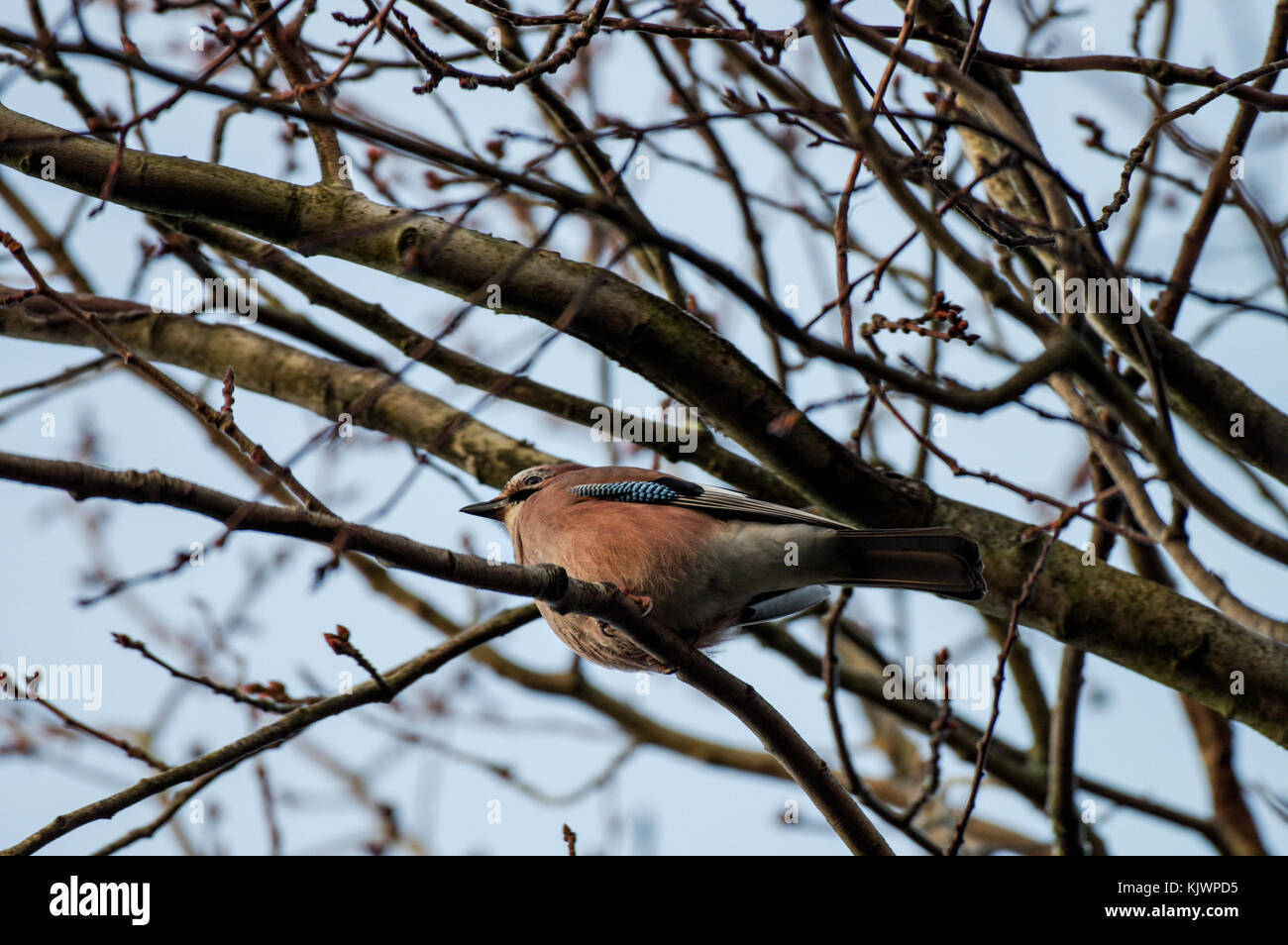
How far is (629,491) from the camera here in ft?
15.4

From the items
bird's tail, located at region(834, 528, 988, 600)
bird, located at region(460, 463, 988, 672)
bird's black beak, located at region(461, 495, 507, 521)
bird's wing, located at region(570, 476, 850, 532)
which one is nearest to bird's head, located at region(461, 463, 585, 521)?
bird's black beak, located at region(461, 495, 507, 521)

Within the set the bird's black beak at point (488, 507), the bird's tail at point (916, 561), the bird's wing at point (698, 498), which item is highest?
the bird's black beak at point (488, 507)

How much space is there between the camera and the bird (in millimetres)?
3998

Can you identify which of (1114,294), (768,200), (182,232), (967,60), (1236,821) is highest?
(768,200)

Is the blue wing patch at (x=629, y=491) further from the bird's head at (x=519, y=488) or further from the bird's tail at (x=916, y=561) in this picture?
the bird's tail at (x=916, y=561)

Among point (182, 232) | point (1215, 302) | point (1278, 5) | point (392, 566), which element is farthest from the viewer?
point (182, 232)

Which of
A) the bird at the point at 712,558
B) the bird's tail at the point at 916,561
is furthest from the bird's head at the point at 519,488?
the bird's tail at the point at 916,561

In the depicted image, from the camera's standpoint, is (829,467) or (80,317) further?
(829,467)

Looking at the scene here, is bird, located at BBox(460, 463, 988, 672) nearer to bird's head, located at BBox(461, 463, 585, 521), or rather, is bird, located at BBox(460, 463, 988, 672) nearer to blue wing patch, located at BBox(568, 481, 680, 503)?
blue wing patch, located at BBox(568, 481, 680, 503)

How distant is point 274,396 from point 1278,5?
445cm

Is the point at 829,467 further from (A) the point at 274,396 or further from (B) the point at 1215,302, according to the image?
(A) the point at 274,396

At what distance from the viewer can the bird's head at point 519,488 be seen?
507 centimetres

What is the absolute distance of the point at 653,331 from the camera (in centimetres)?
374

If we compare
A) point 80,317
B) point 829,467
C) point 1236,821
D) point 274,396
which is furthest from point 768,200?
point 1236,821
